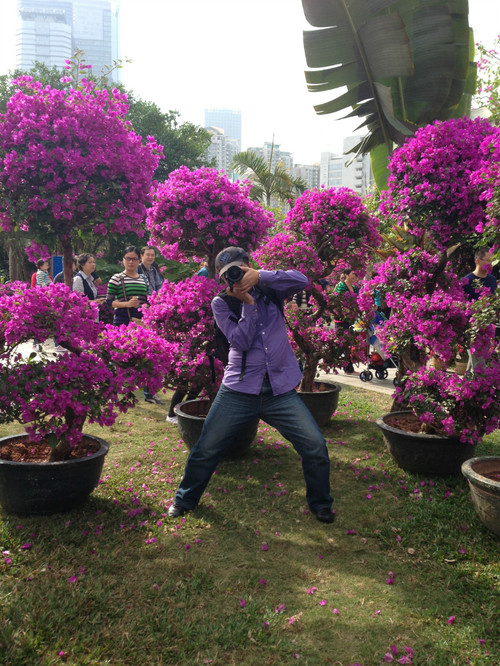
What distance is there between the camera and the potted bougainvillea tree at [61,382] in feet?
12.4

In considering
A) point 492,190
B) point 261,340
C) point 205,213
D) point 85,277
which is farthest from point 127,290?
point 492,190

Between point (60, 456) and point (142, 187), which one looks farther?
point (142, 187)

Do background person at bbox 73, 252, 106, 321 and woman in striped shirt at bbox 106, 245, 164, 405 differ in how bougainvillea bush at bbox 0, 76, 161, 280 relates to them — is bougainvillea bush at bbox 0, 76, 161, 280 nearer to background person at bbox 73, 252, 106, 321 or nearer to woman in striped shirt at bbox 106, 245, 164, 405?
background person at bbox 73, 252, 106, 321

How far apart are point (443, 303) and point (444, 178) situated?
1.05 meters

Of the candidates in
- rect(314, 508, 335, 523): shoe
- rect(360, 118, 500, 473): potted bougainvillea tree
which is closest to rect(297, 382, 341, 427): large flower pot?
rect(360, 118, 500, 473): potted bougainvillea tree

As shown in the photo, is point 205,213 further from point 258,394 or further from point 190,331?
point 258,394

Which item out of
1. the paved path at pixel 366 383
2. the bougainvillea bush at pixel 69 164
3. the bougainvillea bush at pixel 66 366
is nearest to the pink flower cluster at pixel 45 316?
the bougainvillea bush at pixel 66 366

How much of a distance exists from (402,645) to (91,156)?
3905mm

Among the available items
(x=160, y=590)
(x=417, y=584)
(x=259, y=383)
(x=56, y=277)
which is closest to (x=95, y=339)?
(x=259, y=383)

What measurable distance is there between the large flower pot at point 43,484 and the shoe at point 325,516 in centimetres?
181

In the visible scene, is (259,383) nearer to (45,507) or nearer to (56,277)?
(45,507)

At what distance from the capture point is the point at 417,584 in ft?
10.9

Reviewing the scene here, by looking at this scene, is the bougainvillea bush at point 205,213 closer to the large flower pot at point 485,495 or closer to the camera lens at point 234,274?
the camera lens at point 234,274

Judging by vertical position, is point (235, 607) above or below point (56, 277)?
below
